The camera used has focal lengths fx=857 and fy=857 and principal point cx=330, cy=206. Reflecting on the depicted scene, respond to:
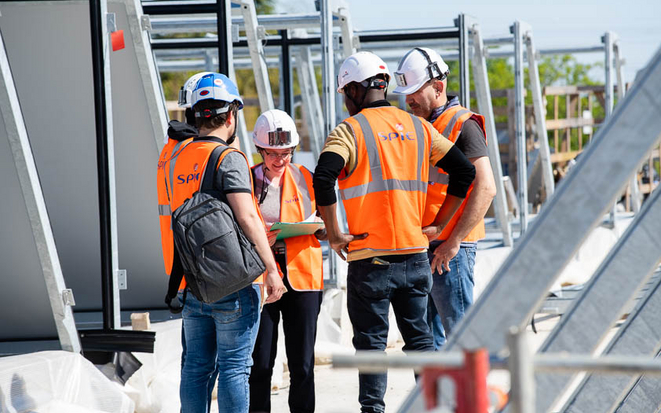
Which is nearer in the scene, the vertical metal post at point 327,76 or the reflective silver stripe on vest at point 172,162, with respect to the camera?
the reflective silver stripe on vest at point 172,162

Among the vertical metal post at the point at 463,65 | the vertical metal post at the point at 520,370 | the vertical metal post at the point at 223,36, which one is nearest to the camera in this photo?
the vertical metal post at the point at 520,370

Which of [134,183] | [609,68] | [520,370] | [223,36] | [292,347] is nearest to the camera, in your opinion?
[520,370]

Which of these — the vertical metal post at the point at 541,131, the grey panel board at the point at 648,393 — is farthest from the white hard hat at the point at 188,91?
the vertical metal post at the point at 541,131

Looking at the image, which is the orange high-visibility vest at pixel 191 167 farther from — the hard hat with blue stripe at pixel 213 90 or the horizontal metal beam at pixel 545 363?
the horizontal metal beam at pixel 545 363

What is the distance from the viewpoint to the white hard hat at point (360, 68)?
3818 millimetres

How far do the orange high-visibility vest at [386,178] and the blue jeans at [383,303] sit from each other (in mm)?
85

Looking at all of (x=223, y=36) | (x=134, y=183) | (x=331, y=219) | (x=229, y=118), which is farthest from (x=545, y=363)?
(x=134, y=183)

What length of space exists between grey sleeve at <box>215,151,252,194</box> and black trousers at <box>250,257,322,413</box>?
768 mm

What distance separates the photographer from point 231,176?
3.61m

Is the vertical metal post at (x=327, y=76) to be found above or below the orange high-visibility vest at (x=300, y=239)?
above

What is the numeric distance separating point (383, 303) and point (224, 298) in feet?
2.35

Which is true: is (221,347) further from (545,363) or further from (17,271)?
(545,363)

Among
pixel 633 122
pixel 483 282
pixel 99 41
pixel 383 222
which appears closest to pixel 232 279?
pixel 383 222

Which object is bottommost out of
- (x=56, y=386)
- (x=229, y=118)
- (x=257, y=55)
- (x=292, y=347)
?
(x=56, y=386)
